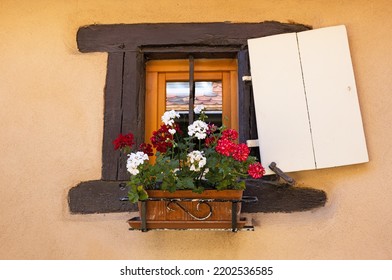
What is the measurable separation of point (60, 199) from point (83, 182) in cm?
16

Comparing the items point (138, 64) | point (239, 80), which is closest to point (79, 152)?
point (138, 64)

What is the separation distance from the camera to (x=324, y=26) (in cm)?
294

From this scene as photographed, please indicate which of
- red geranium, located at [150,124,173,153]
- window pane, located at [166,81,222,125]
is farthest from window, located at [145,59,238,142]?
red geranium, located at [150,124,173,153]

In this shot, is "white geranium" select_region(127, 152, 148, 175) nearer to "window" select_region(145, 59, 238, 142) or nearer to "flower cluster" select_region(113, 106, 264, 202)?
"flower cluster" select_region(113, 106, 264, 202)

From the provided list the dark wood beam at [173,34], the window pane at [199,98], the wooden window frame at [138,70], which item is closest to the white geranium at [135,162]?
the wooden window frame at [138,70]

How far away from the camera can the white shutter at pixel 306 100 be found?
2.72 metres

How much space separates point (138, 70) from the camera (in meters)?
2.95

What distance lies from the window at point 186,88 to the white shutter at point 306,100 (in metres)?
0.24

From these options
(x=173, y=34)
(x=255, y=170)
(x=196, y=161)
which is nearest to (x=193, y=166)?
(x=196, y=161)

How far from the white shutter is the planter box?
361 millimetres

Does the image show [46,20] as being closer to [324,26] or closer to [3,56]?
[3,56]

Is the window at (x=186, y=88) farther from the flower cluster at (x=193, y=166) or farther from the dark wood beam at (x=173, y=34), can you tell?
the flower cluster at (x=193, y=166)

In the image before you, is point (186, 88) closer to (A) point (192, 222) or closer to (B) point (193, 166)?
(B) point (193, 166)

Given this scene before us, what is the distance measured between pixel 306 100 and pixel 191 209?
2.88 ft
